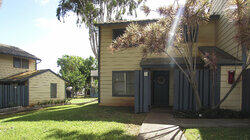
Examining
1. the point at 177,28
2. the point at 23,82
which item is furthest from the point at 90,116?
the point at 23,82

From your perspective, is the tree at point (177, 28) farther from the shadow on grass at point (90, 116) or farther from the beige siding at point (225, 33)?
the shadow on grass at point (90, 116)

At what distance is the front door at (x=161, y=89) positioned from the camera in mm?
8938

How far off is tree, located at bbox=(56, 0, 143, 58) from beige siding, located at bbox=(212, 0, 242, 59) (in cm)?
999

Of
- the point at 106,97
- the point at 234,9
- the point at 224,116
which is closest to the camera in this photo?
the point at 234,9

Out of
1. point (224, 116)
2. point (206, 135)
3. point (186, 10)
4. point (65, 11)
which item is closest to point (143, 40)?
point (186, 10)

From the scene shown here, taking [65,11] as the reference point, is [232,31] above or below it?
below

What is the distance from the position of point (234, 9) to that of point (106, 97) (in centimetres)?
765

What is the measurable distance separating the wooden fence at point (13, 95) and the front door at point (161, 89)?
10.1m

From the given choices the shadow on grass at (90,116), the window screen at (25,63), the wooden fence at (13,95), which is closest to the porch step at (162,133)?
the shadow on grass at (90,116)

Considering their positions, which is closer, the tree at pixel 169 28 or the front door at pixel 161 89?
the tree at pixel 169 28

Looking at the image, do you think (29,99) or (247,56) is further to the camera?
(29,99)

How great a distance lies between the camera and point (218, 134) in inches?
151

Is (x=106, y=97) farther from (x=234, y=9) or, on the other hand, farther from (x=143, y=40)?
(x=234, y=9)

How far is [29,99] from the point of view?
11781mm
